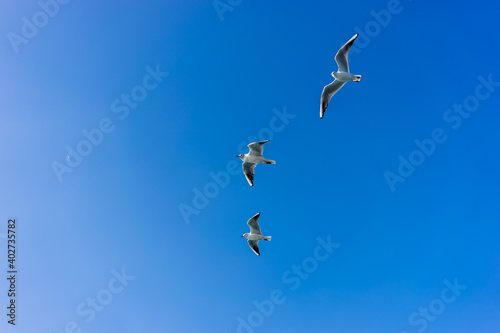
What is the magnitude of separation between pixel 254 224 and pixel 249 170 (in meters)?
2.75

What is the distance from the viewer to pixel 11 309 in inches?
874

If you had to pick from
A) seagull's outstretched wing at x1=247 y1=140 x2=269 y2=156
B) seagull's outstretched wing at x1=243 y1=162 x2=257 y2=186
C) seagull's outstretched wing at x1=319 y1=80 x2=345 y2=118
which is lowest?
seagull's outstretched wing at x1=319 y1=80 x2=345 y2=118

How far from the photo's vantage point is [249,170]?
2125 cm

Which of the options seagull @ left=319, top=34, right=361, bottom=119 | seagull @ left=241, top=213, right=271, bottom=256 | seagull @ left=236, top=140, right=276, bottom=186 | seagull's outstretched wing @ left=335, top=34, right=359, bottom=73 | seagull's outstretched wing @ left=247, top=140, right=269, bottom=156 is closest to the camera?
seagull's outstretched wing @ left=335, top=34, right=359, bottom=73

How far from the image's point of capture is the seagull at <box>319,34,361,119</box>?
1716 centimetres

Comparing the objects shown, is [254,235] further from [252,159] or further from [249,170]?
[252,159]

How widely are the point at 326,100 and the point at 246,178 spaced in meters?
5.63

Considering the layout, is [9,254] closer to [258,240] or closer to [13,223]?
[13,223]

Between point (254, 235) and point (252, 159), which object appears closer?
point (252, 159)

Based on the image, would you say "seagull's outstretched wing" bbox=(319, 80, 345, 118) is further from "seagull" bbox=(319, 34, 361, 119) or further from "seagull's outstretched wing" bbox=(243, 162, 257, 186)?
"seagull's outstretched wing" bbox=(243, 162, 257, 186)

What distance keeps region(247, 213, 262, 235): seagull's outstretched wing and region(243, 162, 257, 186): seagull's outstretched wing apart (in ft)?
5.40

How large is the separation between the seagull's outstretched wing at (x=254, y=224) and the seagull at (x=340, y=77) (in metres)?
6.19

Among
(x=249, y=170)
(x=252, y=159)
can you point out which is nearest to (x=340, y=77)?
(x=252, y=159)

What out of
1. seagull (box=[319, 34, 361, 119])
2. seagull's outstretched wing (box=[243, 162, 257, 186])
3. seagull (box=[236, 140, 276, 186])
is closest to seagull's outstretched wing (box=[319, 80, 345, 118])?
seagull (box=[319, 34, 361, 119])
